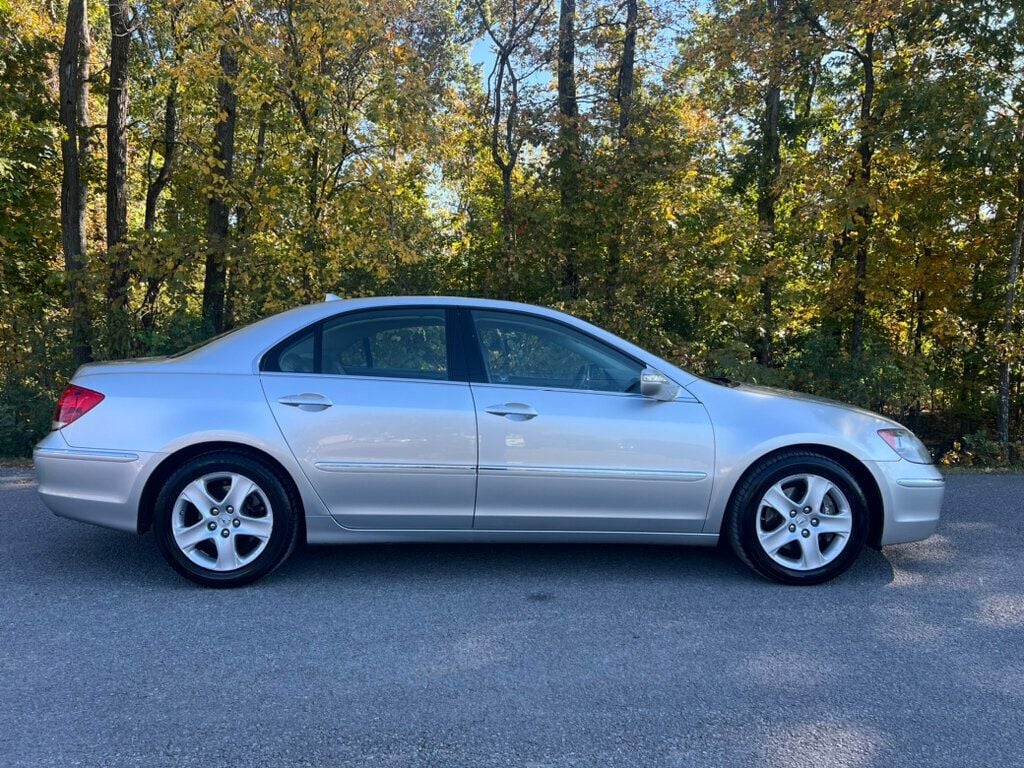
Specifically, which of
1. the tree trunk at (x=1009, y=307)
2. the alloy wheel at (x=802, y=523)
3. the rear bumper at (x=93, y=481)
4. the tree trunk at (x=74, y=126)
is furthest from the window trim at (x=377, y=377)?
the tree trunk at (x=1009, y=307)

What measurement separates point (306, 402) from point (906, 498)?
3.34m

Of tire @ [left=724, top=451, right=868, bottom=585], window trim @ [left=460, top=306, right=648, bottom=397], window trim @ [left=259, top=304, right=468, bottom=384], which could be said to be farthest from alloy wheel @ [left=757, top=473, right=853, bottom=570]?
window trim @ [left=259, top=304, right=468, bottom=384]

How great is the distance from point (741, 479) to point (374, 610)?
2072 mm

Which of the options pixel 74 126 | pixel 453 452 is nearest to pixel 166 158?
pixel 74 126

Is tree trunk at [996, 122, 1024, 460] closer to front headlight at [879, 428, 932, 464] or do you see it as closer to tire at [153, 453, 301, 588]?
front headlight at [879, 428, 932, 464]

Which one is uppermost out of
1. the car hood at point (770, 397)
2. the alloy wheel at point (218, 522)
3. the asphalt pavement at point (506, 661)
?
the car hood at point (770, 397)

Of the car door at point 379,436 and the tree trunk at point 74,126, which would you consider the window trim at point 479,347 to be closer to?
the car door at point 379,436

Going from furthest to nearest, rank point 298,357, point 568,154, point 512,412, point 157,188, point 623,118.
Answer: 1. point 157,188
2. point 623,118
3. point 568,154
4. point 298,357
5. point 512,412

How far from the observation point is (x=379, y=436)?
13.5ft

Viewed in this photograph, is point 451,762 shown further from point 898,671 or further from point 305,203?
point 305,203

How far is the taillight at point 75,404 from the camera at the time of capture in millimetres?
4125

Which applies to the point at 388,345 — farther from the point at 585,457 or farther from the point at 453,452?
the point at 585,457

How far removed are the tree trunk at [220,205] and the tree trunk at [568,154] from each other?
409 cm

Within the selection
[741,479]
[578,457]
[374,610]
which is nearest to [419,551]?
[374,610]
